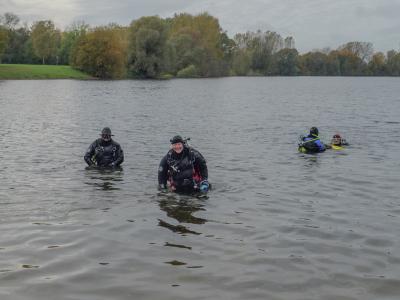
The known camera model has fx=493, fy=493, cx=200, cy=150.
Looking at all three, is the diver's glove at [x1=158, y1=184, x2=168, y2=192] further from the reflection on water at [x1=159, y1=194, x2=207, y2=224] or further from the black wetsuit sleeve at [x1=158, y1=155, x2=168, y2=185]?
the reflection on water at [x1=159, y1=194, x2=207, y2=224]

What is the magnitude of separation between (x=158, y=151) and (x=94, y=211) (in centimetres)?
975

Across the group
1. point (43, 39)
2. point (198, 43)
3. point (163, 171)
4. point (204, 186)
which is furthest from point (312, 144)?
point (198, 43)

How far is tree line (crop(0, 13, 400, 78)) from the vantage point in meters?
101

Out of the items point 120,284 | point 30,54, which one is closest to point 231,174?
point 120,284

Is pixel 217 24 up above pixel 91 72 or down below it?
above

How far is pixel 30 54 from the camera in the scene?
397 feet

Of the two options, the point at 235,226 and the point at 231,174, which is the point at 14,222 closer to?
the point at 235,226

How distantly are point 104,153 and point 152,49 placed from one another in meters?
90.9

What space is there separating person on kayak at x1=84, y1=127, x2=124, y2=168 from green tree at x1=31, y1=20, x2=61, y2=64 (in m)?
107

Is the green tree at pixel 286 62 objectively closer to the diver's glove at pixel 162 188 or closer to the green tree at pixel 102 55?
the green tree at pixel 102 55

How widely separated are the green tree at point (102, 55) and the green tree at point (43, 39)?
54.4 ft

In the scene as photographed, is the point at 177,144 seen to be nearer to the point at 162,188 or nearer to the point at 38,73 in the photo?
the point at 162,188

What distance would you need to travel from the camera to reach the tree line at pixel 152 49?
101 m

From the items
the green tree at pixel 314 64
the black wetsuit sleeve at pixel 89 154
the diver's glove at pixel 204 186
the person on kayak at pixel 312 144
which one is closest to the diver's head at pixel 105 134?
the black wetsuit sleeve at pixel 89 154
